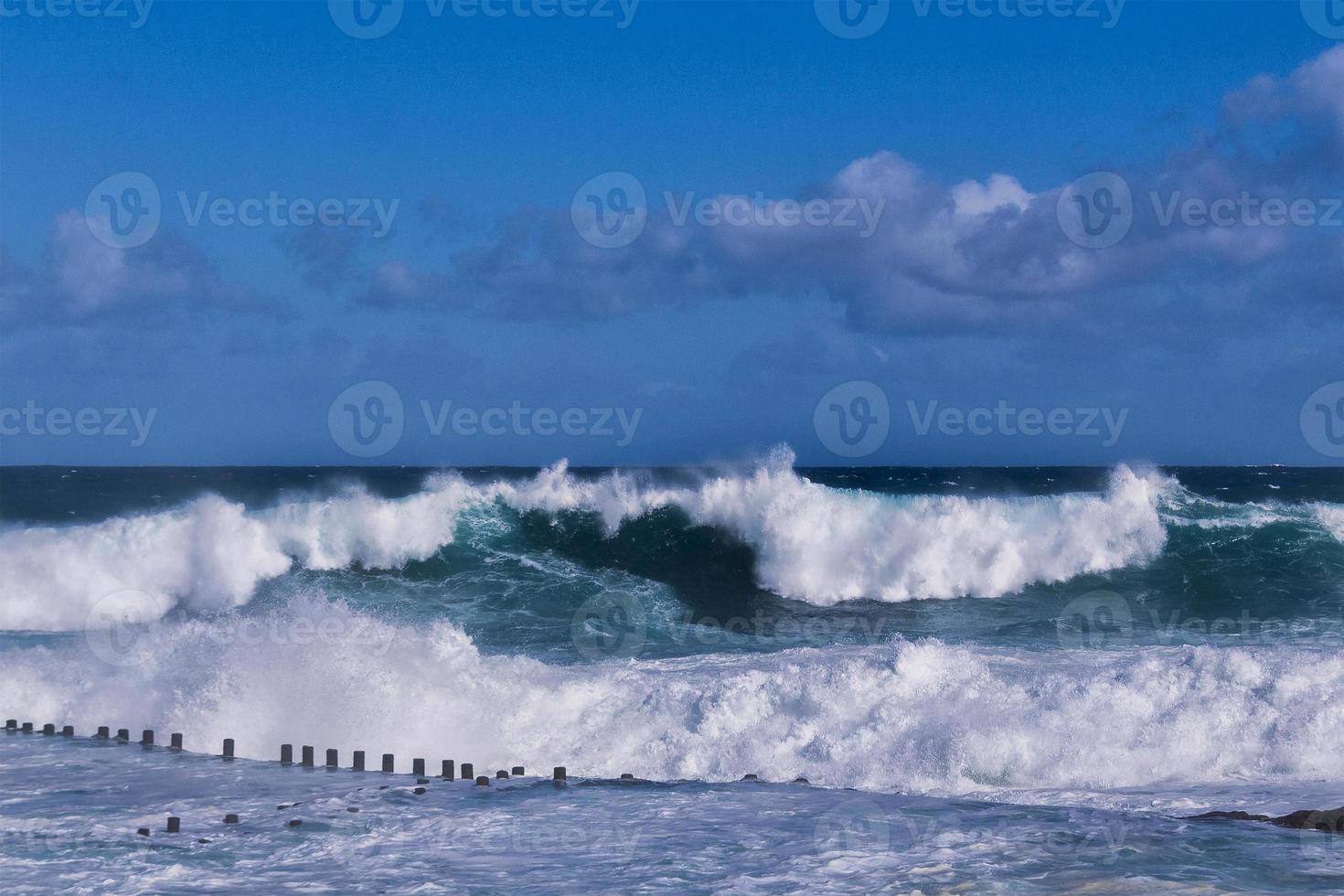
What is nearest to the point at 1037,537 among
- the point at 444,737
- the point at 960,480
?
the point at 444,737

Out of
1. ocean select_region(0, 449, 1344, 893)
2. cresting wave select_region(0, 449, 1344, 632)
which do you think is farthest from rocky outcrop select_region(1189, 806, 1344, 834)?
cresting wave select_region(0, 449, 1344, 632)

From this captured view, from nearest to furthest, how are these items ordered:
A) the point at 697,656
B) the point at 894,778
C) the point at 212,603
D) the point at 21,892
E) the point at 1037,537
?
the point at 21,892, the point at 894,778, the point at 697,656, the point at 212,603, the point at 1037,537

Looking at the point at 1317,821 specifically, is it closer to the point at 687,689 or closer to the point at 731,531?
the point at 687,689

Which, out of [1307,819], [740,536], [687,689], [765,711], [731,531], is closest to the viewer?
[1307,819]

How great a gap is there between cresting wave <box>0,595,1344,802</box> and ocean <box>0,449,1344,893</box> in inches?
2.1

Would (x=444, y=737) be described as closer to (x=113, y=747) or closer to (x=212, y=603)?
(x=113, y=747)

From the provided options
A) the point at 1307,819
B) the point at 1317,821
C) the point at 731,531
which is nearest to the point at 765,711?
the point at 1307,819

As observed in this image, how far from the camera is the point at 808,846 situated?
9.13m

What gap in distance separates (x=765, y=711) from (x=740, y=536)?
1672cm

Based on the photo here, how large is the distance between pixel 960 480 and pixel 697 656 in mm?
62924

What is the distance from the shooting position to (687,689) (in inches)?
651

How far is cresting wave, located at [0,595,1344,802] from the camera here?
1475cm

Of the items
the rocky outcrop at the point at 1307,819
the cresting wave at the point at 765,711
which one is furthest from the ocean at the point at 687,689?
the rocky outcrop at the point at 1307,819

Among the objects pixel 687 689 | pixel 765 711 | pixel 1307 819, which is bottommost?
pixel 1307 819
